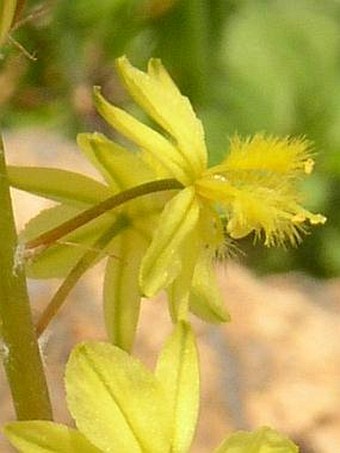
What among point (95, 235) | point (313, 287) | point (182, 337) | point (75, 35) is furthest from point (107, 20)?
point (182, 337)

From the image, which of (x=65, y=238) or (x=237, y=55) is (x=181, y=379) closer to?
(x=65, y=238)

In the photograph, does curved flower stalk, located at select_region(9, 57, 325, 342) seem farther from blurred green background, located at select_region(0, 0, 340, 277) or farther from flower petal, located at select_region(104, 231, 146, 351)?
blurred green background, located at select_region(0, 0, 340, 277)

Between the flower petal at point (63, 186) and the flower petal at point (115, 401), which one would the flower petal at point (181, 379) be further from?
the flower petal at point (63, 186)

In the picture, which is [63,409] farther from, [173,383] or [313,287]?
[173,383]

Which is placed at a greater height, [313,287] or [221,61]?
[221,61]

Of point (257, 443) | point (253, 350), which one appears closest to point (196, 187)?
point (257, 443)
